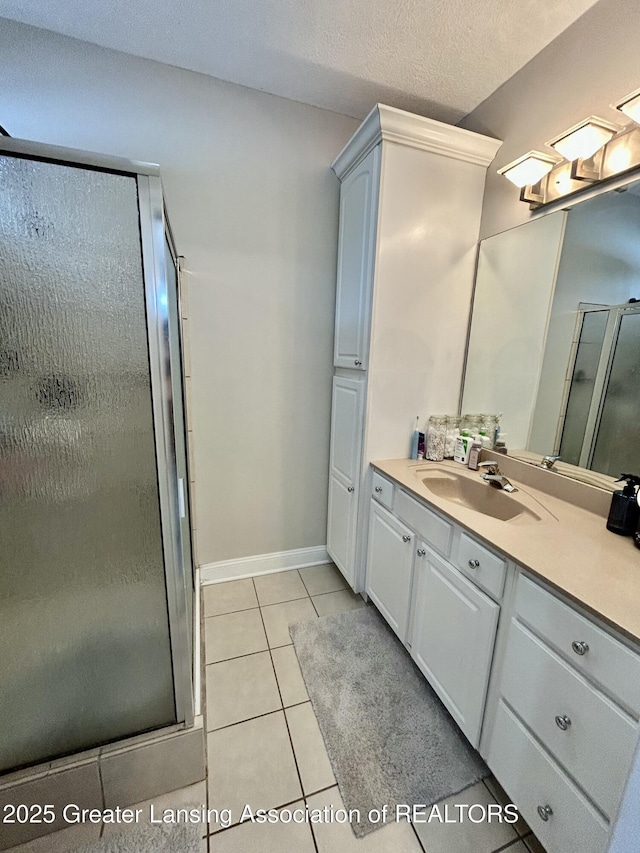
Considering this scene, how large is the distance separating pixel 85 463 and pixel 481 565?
4.03 ft

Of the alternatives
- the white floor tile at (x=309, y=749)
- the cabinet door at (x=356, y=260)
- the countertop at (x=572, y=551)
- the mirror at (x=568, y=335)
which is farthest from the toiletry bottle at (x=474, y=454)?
the white floor tile at (x=309, y=749)

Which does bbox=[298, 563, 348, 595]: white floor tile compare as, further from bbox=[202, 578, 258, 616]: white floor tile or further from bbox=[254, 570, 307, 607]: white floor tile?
bbox=[202, 578, 258, 616]: white floor tile

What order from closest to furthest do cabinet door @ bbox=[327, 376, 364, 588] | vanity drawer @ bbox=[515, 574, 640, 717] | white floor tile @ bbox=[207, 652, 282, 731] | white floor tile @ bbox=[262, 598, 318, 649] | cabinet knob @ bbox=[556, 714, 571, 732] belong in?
vanity drawer @ bbox=[515, 574, 640, 717] < cabinet knob @ bbox=[556, 714, 571, 732] < white floor tile @ bbox=[207, 652, 282, 731] < white floor tile @ bbox=[262, 598, 318, 649] < cabinet door @ bbox=[327, 376, 364, 588]

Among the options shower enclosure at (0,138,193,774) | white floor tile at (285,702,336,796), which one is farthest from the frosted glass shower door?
white floor tile at (285,702,336,796)

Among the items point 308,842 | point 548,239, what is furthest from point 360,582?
point 548,239

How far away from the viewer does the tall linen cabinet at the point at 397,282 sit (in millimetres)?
1574

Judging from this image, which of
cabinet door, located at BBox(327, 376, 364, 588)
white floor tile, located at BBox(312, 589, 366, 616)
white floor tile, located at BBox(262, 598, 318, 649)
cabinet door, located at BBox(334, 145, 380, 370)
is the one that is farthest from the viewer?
white floor tile, located at BBox(312, 589, 366, 616)

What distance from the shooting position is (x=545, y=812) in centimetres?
90

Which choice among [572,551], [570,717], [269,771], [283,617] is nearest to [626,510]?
[572,551]

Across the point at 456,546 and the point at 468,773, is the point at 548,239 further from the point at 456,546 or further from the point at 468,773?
the point at 468,773

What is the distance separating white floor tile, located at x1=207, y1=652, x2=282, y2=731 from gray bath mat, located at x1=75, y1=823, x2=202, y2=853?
29 cm

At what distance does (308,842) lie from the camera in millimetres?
1018

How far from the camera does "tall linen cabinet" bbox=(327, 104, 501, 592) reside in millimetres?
1574

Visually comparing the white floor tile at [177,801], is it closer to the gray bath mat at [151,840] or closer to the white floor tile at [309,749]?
the gray bath mat at [151,840]
